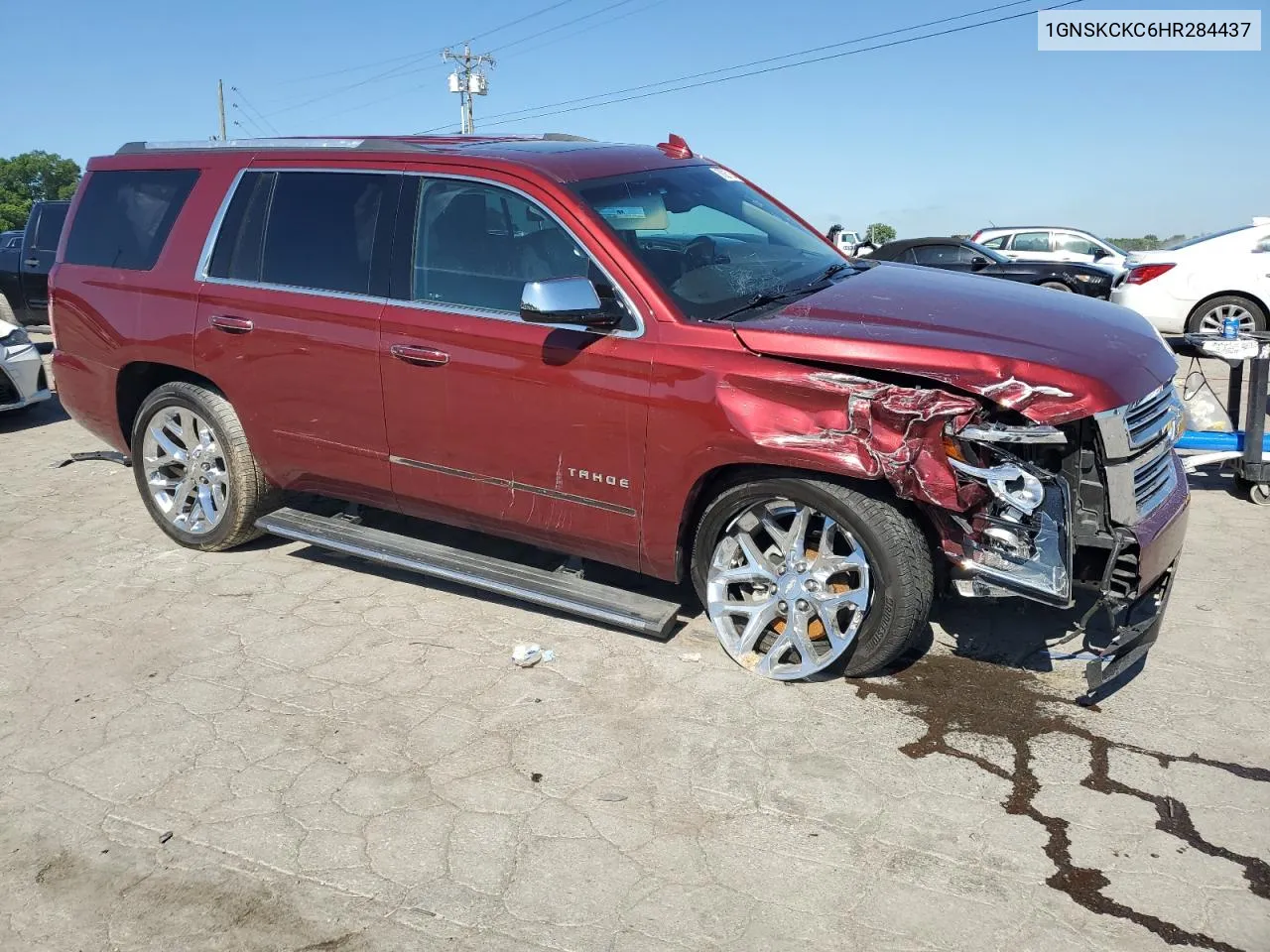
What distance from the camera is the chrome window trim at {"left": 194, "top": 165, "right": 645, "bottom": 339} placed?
4195mm

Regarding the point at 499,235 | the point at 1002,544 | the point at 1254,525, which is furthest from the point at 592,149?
the point at 1254,525

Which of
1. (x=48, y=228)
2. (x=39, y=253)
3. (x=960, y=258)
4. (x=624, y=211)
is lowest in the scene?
(x=960, y=258)

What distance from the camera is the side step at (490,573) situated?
428 centimetres

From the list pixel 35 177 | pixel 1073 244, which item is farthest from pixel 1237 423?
pixel 35 177

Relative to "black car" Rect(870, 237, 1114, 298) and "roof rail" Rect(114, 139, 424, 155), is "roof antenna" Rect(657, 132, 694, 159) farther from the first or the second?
"black car" Rect(870, 237, 1114, 298)

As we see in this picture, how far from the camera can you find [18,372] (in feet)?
30.4

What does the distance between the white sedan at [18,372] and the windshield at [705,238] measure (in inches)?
271

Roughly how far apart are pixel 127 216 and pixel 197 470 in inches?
55.7

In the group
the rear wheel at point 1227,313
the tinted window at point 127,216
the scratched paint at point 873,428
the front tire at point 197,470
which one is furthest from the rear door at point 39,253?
the rear wheel at point 1227,313

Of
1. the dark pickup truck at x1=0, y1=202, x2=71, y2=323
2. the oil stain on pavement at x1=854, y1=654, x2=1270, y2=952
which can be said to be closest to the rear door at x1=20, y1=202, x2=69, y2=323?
the dark pickup truck at x1=0, y1=202, x2=71, y2=323

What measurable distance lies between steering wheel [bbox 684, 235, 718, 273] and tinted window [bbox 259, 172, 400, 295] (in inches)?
54.0

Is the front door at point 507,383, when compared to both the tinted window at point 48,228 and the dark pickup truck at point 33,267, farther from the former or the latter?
the tinted window at point 48,228

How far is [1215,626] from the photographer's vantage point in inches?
182

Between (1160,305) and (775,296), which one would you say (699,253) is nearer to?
(775,296)
